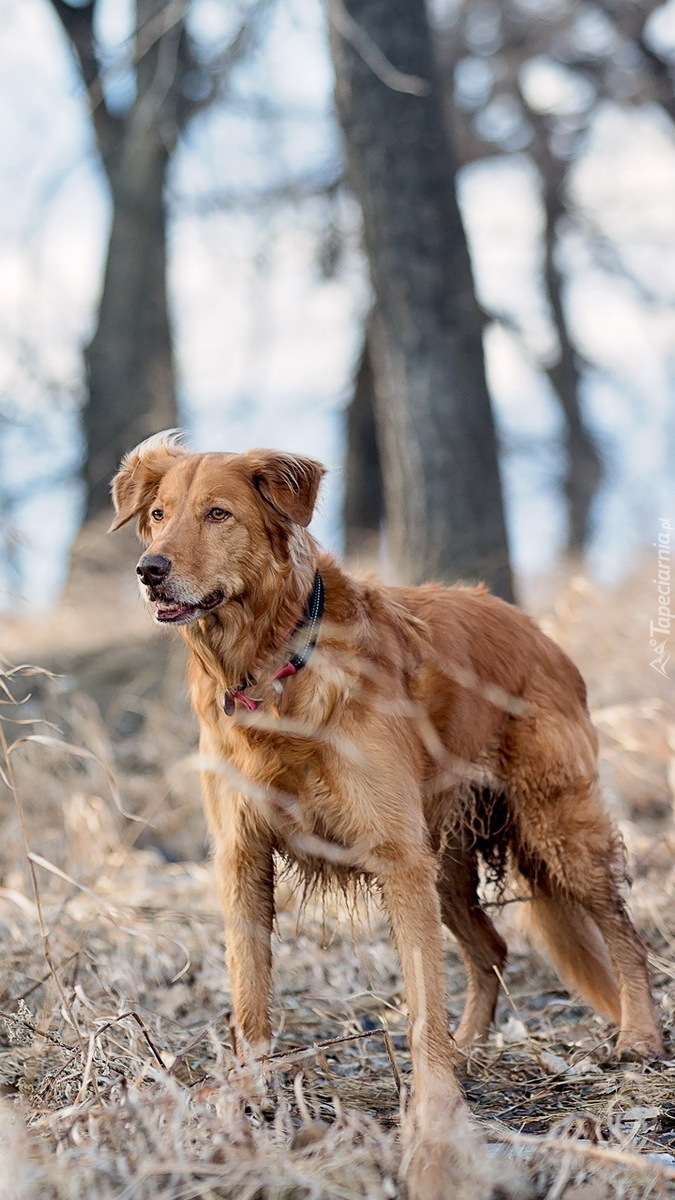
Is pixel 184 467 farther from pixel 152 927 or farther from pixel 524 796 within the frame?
pixel 152 927

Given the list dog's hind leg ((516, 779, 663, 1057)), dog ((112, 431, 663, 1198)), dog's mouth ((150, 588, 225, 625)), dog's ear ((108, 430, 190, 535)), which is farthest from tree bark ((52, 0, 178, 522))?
dog's mouth ((150, 588, 225, 625))

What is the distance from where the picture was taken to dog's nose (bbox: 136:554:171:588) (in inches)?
142

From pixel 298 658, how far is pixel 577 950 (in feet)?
5.33

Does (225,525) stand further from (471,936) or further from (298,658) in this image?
(471,936)

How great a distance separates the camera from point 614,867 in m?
4.57

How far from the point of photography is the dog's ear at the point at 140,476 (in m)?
→ 4.11

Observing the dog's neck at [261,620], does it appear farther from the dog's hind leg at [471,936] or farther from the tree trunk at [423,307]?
the tree trunk at [423,307]

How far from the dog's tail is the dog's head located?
1700 millimetres

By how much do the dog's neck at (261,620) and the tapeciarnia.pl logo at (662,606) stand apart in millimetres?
3776

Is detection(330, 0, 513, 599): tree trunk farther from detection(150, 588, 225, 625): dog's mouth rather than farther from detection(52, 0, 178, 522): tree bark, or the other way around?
detection(52, 0, 178, 522): tree bark

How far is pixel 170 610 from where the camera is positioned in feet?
12.2

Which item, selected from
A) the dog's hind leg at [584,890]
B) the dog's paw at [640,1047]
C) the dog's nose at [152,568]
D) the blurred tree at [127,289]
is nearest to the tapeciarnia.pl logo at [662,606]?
the dog's hind leg at [584,890]

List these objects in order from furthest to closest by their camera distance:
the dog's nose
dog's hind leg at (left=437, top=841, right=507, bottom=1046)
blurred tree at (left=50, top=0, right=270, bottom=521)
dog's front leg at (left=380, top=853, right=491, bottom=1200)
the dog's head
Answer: blurred tree at (left=50, top=0, right=270, bottom=521) → dog's hind leg at (left=437, top=841, right=507, bottom=1046) → the dog's head → the dog's nose → dog's front leg at (left=380, top=853, right=491, bottom=1200)

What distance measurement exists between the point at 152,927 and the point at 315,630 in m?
1.88
